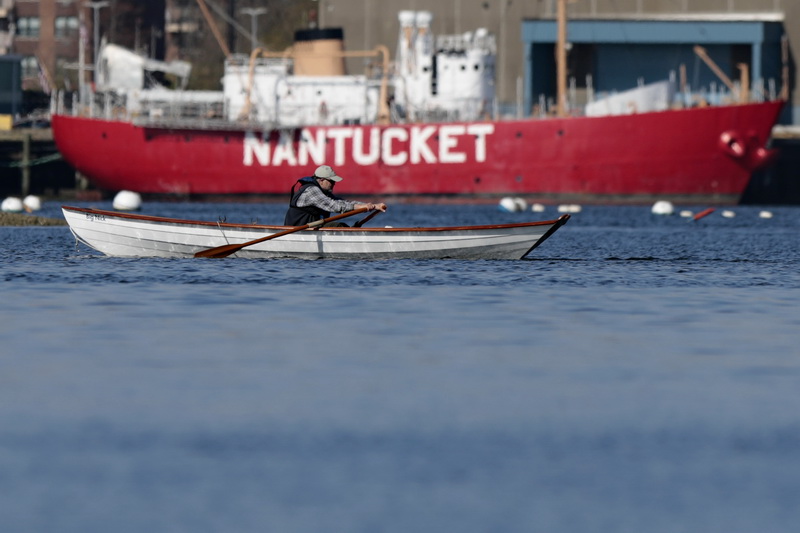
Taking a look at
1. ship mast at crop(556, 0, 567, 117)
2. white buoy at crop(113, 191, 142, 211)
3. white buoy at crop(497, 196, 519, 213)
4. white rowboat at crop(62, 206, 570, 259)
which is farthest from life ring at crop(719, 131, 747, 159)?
white rowboat at crop(62, 206, 570, 259)

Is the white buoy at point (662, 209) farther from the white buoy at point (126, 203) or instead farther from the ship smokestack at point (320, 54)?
the white buoy at point (126, 203)

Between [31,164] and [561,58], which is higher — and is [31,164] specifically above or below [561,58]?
below

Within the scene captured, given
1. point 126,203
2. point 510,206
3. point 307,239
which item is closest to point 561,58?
point 510,206

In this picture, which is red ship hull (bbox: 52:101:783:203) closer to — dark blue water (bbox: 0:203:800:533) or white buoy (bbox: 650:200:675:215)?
white buoy (bbox: 650:200:675:215)

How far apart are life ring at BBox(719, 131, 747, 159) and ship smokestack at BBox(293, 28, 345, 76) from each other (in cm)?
1990

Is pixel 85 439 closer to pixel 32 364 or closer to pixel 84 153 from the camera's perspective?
pixel 32 364

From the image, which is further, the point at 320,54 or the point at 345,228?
the point at 320,54

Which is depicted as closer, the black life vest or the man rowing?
the man rowing

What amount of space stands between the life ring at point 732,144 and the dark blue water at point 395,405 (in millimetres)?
42710

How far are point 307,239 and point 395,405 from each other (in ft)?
54.9

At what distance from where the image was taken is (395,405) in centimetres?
1466

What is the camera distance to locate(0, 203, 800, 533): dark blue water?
35.5 ft

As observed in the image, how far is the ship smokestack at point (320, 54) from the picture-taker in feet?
251

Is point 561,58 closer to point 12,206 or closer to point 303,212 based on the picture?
point 12,206
